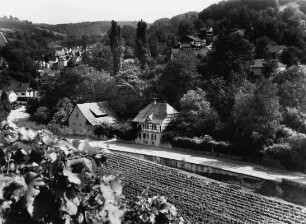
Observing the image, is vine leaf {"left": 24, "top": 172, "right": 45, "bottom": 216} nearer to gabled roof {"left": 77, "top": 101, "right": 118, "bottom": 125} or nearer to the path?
the path

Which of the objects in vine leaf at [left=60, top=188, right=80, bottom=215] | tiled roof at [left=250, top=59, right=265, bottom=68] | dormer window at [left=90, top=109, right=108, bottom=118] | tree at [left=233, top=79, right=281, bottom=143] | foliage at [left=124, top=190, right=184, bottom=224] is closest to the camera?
vine leaf at [left=60, top=188, right=80, bottom=215]

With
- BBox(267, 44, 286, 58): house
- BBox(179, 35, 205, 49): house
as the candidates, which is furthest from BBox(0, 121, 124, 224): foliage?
BBox(179, 35, 205, 49): house

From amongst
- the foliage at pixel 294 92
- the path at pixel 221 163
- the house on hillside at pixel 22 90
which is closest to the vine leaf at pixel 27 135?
the path at pixel 221 163

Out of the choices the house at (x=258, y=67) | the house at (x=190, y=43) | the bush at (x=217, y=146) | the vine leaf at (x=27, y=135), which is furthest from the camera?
the house at (x=190, y=43)

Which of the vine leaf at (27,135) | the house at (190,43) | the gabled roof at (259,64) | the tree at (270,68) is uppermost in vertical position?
the house at (190,43)

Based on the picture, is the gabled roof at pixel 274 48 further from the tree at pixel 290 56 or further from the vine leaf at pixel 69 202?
the vine leaf at pixel 69 202

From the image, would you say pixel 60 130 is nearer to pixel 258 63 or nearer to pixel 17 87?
pixel 258 63

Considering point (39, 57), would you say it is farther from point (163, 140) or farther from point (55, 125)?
point (163, 140)
